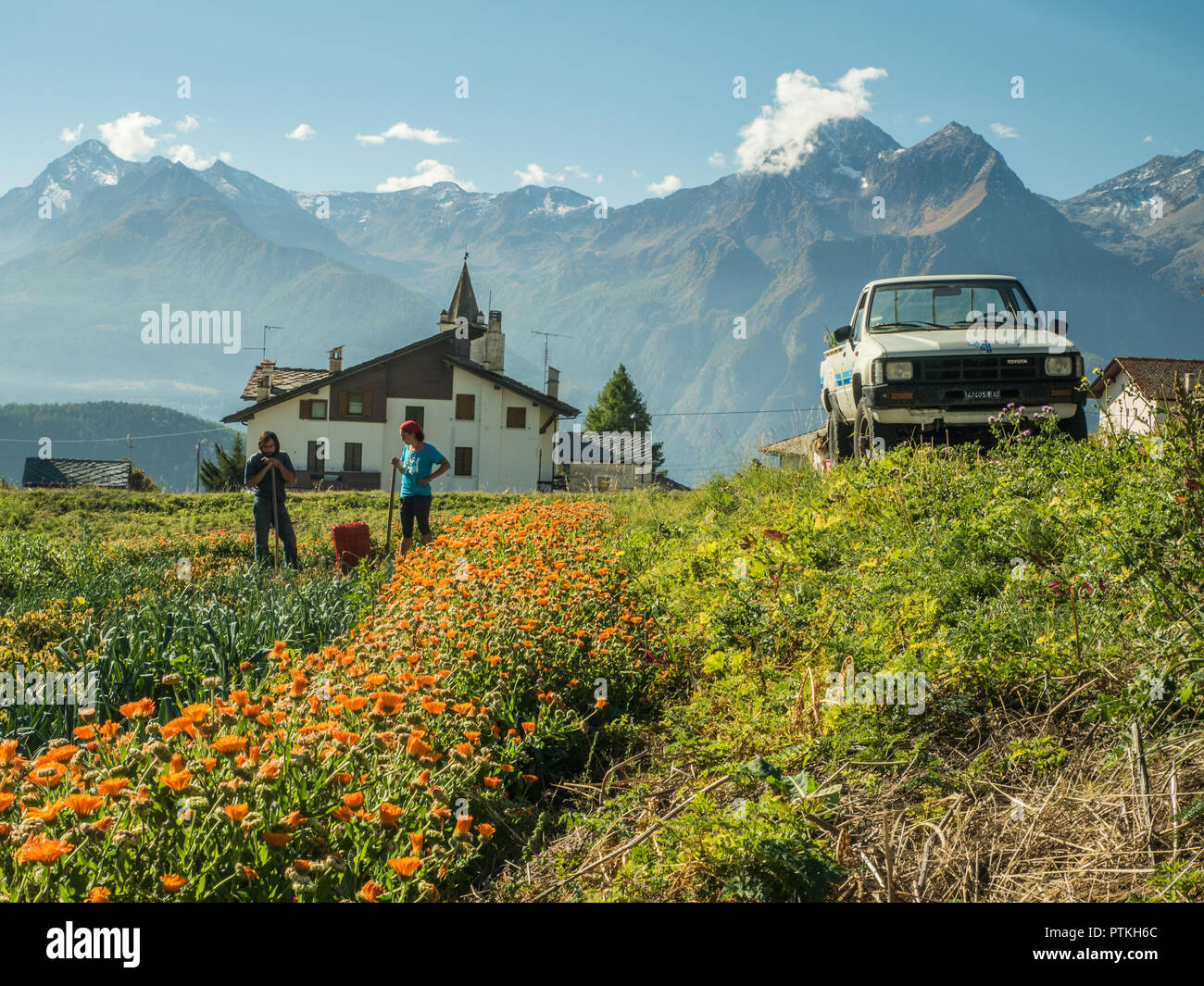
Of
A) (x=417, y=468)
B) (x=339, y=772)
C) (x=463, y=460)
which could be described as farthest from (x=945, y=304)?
(x=463, y=460)

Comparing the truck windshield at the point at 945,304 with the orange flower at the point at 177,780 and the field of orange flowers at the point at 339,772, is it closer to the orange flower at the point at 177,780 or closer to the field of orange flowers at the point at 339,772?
the field of orange flowers at the point at 339,772

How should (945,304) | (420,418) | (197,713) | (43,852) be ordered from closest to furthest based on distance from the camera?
1. (43,852)
2. (197,713)
3. (945,304)
4. (420,418)

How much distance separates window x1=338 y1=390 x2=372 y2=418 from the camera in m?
48.7

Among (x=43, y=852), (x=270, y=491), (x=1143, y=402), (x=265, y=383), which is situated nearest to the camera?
(x=43, y=852)

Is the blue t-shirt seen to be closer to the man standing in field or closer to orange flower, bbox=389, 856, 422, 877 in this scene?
the man standing in field

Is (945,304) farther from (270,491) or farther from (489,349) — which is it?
(489,349)

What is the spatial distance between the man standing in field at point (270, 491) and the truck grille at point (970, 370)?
264 inches

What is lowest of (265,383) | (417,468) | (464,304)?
(417,468)

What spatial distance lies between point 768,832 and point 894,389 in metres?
7.04

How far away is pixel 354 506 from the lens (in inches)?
766

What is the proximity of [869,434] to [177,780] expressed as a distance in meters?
8.08

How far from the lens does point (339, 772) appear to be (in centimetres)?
293
